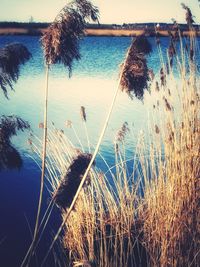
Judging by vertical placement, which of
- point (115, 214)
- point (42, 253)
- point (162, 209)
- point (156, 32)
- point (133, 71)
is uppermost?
point (156, 32)

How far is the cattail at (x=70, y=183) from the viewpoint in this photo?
2.70m

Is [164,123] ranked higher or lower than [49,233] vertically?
higher

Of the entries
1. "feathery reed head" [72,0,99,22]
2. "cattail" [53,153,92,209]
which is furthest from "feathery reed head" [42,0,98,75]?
"cattail" [53,153,92,209]

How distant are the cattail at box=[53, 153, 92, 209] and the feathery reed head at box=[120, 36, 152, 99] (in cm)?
70

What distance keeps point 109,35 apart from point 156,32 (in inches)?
2004

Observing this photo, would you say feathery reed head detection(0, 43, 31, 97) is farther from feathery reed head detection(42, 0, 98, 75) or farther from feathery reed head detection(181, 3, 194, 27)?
feathery reed head detection(181, 3, 194, 27)

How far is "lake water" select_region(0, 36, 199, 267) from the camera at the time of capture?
525 centimetres

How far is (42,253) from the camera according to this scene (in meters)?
4.71

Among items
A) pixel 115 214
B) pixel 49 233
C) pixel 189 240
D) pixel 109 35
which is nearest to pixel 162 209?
pixel 189 240

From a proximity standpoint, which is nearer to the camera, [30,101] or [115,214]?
[115,214]

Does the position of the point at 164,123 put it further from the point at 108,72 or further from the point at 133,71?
the point at 108,72

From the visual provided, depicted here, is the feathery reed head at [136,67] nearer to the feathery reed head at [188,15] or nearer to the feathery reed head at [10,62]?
the feathery reed head at [188,15]

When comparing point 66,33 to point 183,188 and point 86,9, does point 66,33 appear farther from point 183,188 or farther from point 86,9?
point 183,188

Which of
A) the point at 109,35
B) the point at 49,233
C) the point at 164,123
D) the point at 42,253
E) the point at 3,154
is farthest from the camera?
the point at 109,35
